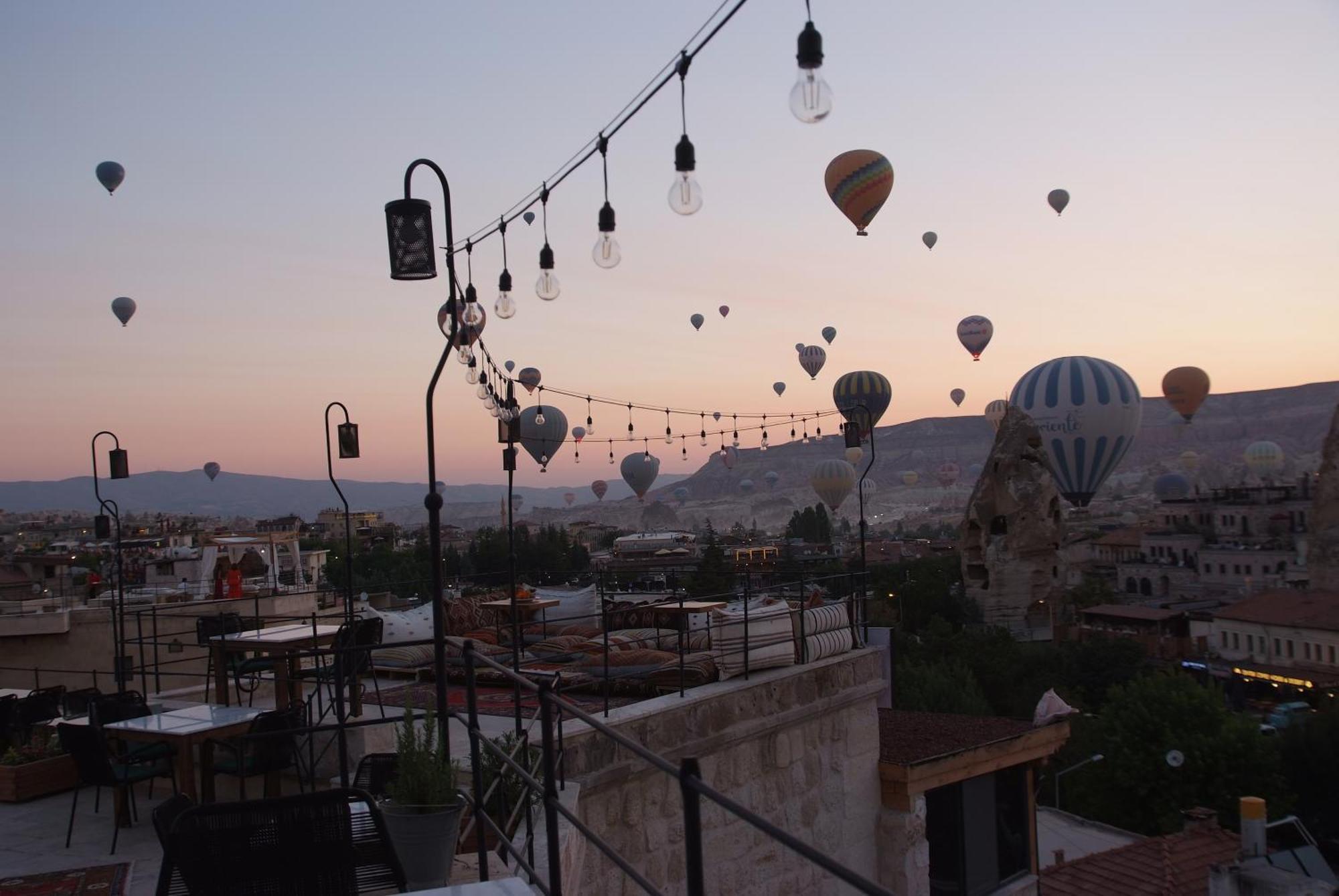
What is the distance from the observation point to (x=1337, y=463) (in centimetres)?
5866

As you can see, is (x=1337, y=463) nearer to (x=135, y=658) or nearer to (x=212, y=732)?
(x=135, y=658)

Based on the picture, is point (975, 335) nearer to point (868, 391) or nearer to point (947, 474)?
point (868, 391)

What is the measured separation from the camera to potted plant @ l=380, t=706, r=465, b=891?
4227mm

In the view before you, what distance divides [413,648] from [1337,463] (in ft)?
203

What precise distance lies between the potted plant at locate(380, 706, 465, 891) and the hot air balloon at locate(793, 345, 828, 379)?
43318mm

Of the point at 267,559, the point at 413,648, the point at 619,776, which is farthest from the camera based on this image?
the point at 267,559

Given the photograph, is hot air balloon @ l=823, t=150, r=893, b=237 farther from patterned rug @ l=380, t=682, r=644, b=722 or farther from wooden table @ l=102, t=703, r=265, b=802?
wooden table @ l=102, t=703, r=265, b=802

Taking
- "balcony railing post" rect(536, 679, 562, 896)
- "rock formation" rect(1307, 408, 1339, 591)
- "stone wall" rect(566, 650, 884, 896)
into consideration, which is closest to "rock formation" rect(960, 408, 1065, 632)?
"rock formation" rect(1307, 408, 1339, 591)

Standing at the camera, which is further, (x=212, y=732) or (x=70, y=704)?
(x=70, y=704)

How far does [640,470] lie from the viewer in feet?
175

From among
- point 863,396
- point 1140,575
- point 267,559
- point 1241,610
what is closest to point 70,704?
point 267,559

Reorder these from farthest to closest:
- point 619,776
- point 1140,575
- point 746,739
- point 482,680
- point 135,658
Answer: point 1140,575, point 135,658, point 482,680, point 746,739, point 619,776

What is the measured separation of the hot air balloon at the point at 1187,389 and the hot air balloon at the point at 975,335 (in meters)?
17.8

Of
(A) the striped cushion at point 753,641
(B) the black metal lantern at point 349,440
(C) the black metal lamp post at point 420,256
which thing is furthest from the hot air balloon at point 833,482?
(C) the black metal lamp post at point 420,256
